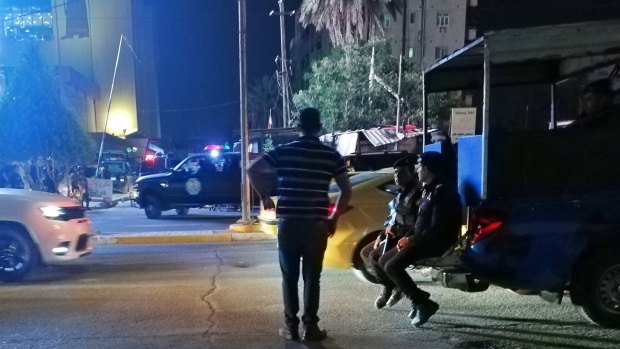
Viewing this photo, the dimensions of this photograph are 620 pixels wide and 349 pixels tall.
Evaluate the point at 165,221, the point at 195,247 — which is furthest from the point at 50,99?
the point at 195,247

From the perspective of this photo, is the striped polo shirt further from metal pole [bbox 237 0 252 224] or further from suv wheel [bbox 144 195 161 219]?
suv wheel [bbox 144 195 161 219]

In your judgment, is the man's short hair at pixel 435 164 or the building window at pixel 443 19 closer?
the man's short hair at pixel 435 164

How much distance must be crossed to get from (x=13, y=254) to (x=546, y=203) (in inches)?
253

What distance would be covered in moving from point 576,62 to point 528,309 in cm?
358

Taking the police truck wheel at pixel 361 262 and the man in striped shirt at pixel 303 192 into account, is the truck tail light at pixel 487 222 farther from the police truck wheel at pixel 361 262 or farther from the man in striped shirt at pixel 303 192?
the police truck wheel at pixel 361 262

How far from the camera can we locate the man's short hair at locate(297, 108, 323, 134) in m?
4.35

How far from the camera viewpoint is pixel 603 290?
4707mm

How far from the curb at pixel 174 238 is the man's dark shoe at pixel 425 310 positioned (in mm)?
6548

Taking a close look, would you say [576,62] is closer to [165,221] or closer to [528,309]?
[528,309]

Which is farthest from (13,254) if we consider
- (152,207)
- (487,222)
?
(152,207)

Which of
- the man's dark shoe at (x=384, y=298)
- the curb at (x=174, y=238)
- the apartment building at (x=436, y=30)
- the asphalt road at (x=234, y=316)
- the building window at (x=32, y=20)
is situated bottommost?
the curb at (x=174, y=238)

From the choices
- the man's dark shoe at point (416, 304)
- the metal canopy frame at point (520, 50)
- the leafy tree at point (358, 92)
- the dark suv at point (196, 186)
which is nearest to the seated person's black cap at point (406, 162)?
the metal canopy frame at point (520, 50)

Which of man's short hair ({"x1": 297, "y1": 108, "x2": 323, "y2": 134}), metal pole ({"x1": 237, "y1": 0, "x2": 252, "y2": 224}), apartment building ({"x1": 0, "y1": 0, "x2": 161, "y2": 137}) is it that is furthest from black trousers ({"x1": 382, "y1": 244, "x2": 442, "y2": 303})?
apartment building ({"x1": 0, "y1": 0, "x2": 161, "y2": 137})

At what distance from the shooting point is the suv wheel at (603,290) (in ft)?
15.2
